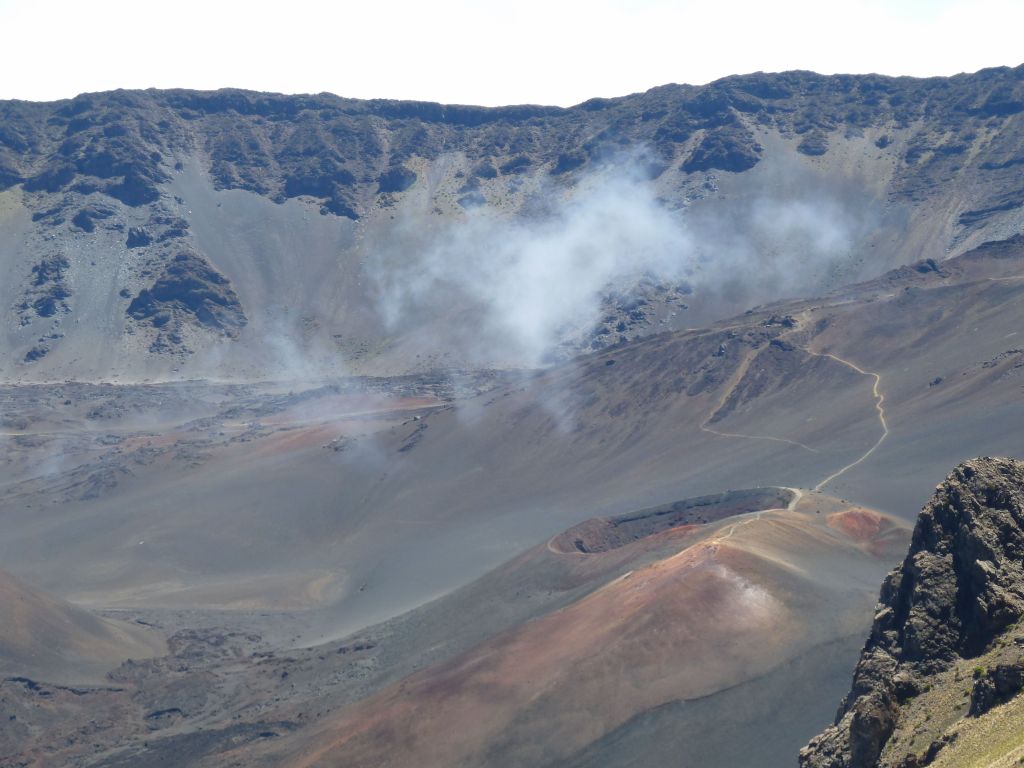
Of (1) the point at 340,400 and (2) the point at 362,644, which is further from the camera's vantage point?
(1) the point at 340,400

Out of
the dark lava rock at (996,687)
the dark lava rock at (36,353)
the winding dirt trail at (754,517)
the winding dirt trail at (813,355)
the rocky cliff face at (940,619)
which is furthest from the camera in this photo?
the dark lava rock at (36,353)

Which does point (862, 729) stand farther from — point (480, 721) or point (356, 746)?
point (356, 746)

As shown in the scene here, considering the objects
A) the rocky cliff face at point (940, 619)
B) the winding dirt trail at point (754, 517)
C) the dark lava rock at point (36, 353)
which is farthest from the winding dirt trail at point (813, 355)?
the dark lava rock at point (36, 353)

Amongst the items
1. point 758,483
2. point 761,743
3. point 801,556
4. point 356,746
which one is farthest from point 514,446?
point 761,743

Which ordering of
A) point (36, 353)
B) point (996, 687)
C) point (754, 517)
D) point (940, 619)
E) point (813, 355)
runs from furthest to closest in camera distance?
point (36, 353), point (813, 355), point (754, 517), point (940, 619), point (996, 687)

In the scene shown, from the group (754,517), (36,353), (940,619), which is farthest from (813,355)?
(36,353)

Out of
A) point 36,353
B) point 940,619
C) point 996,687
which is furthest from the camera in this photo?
point 36,353

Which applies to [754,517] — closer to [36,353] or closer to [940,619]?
[940,619]

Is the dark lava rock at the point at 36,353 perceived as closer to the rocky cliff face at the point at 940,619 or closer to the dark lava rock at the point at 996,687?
the rocky cliff face at the point at 940,619

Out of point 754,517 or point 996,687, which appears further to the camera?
point 754,517
